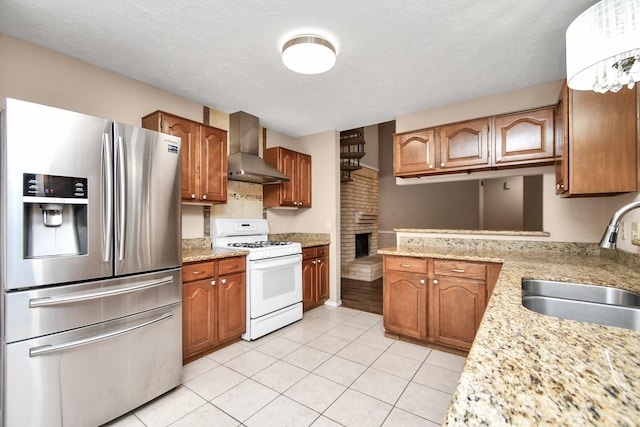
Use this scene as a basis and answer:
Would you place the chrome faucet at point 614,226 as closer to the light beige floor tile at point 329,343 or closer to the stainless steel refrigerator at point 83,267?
the light beige floor tile at point 329,343

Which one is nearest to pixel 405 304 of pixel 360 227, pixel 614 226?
pixel 614 226

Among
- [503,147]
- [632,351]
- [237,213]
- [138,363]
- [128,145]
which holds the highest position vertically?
[503,147]

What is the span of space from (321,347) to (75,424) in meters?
1.80

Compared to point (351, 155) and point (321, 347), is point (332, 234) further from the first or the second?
point (351, 155)

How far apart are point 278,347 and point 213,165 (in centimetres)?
192

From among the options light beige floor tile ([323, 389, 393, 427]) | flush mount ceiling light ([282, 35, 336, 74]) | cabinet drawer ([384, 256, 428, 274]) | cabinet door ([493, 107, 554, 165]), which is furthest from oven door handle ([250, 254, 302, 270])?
cabinet door ([493, 107, 554, 165])

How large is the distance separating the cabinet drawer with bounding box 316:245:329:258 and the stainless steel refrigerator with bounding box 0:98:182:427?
2.10 metres

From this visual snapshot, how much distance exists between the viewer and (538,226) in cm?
275

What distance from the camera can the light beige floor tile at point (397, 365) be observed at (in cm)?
228

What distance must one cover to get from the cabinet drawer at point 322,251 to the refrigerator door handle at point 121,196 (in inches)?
96.4

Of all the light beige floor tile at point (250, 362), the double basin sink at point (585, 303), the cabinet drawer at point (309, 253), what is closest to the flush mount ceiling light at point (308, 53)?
the double basin sink at point (585, 303)

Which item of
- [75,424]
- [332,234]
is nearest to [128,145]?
[75,424]

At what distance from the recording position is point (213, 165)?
9.65 feet

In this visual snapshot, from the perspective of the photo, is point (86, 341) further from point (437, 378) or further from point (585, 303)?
point (585, 303)
